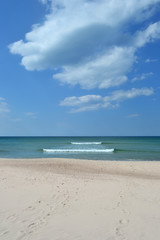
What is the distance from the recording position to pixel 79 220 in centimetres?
437

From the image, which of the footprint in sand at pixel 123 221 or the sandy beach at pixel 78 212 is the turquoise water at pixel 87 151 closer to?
the sandy beach at pixel 78 212

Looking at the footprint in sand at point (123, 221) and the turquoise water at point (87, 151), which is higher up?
the footprint in sand at point (123, 221)

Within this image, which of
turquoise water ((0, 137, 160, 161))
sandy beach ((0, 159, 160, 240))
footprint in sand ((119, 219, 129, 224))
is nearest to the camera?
sandy beach ((0, 159, 160, 240))

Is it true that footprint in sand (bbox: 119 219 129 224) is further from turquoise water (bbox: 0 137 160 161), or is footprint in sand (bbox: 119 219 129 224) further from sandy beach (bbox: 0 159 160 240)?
turquoise water (bbox: 0 137 160 161)

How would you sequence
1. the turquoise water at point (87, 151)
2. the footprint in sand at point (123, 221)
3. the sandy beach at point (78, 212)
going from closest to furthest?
the sandy beach at point (78, 212) < the footprint in sand at point (123, 221) < the turquoise water at point (87, 151)

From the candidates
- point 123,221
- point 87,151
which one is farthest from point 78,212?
point 87,151

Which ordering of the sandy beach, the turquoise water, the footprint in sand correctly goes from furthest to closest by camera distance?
1. the turquoise water
2. the footprint in sand
3. the sandy beach

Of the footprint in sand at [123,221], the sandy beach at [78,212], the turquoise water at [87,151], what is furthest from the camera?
the turquoise water at [87,151]

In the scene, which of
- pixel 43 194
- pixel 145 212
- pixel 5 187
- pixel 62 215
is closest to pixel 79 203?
pixel 62 215

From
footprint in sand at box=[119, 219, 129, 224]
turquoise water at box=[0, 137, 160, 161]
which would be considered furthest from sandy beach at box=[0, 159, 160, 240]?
turquoise water at box=[0, 137, 160, 161]

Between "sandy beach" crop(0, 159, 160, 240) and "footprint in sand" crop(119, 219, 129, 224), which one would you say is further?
"footprint in sand" crop(119, 219, 129, 224)

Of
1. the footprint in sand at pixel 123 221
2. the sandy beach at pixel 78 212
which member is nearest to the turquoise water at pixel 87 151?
the sandy beach at pixel 78 212

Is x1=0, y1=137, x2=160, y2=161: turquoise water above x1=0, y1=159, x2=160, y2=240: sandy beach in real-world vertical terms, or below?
below

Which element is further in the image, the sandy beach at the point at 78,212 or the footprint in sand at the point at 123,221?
the footprint in sand at the point at 123,221
